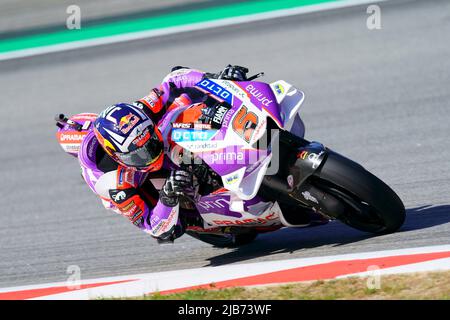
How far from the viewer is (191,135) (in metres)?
5.63

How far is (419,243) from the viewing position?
5.68 metres

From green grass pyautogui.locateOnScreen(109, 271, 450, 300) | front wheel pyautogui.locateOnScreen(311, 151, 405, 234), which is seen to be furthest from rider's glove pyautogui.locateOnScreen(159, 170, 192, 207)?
front wheel pyautogui.locateOnScreen(311, 151, 405, 234)

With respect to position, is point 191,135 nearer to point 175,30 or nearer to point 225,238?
point 225,238

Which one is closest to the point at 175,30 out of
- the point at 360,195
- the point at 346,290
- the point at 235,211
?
the point at 235,211

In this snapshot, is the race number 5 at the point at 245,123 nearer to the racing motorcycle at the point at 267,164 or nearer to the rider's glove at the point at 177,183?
the racing motorcycle at the point at 267,164

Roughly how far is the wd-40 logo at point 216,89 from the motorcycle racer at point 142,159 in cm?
25

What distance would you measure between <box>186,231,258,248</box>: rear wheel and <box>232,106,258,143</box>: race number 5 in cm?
152

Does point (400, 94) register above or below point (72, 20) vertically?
below

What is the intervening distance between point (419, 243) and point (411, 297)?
3.35ft

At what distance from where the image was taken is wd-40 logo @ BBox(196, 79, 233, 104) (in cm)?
557

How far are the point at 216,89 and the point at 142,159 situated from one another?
0.69m

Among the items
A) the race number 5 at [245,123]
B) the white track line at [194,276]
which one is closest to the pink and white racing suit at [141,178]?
the white track line at [194,276]

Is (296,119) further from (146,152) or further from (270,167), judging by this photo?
(146,152)

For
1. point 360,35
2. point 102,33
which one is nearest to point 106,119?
point 360,35
